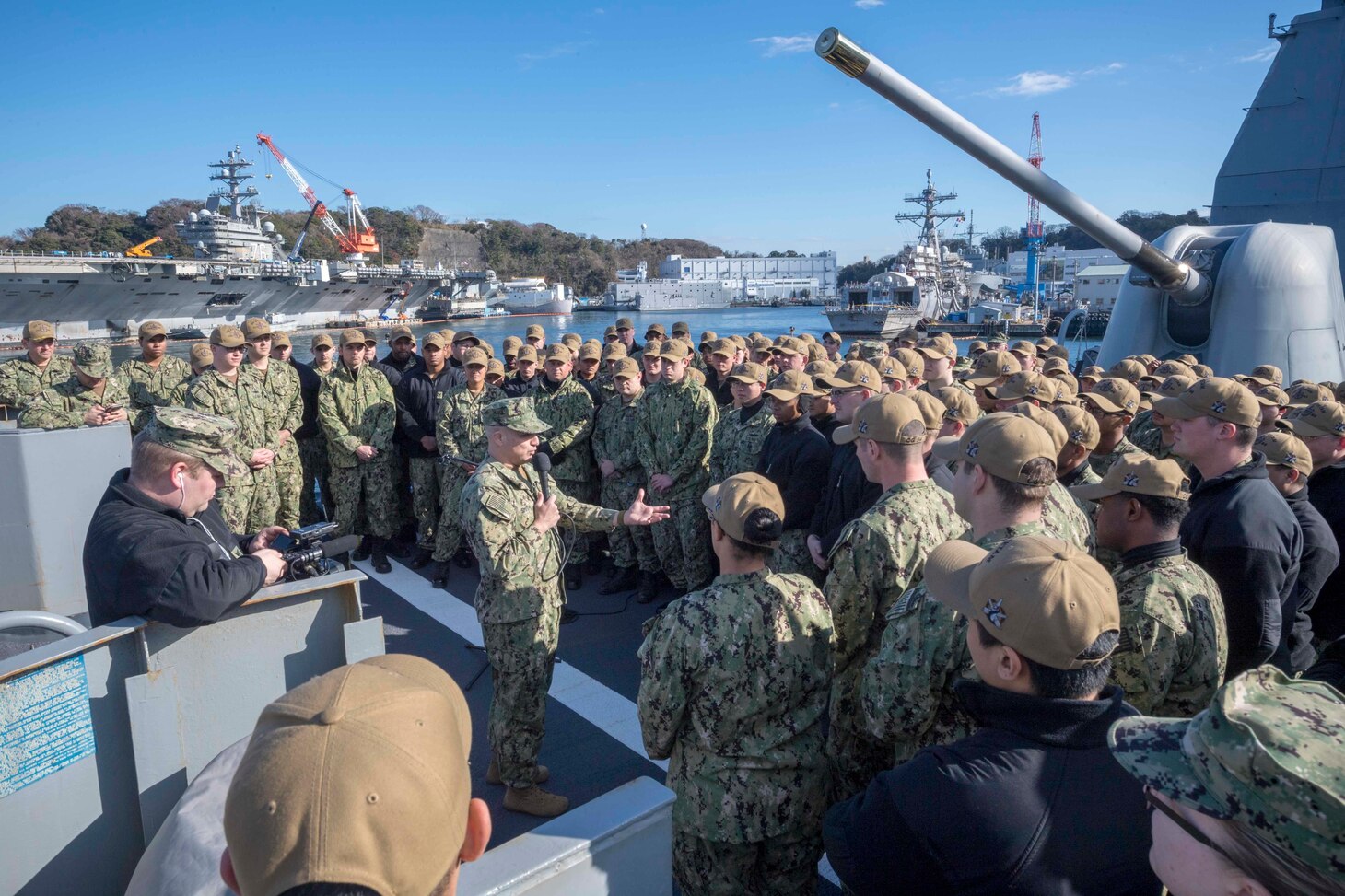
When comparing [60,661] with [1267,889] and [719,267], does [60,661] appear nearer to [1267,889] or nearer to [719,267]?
[1267,889]

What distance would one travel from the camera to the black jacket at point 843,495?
4305 mm

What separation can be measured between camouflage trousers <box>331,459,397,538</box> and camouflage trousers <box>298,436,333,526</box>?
1.53 feet

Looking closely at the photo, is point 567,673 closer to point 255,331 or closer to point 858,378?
point 858,378

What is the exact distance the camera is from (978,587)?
1.85 meters

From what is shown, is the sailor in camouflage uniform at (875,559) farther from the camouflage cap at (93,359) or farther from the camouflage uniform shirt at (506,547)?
the camouflage cap at (93,359)

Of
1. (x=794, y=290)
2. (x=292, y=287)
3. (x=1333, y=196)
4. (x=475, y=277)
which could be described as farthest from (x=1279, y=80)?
(x=794, y=290)

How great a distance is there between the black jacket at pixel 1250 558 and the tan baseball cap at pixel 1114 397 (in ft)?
4.67

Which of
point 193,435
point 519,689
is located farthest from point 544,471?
point 193,435

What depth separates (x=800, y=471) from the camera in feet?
15.9

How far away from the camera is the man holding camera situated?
233cm

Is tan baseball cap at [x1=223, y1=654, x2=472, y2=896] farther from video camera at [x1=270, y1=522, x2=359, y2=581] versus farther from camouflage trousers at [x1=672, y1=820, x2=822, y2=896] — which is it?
video camera at [x1=270, y1=522, x2=359, y2=581]

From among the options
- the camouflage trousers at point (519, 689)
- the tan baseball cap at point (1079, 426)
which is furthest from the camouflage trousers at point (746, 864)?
the tan baseball cap at point (1079, 426)

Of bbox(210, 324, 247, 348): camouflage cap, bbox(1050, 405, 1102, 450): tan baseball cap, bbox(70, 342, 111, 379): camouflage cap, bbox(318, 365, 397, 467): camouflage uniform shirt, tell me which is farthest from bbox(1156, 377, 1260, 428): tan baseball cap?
bbox(70, 342, 111, 379): camouflage cap

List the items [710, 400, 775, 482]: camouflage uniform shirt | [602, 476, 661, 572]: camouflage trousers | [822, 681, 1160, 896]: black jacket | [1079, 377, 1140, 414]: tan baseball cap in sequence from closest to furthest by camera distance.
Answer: [822, 681, 1160, 896]: black jacket → [1079, 377, 1140, 414]: tan baseball cap → [710, 400, 775, 482]: camouflage uniform shirt → [602, 476, 661, 572]: camouflage trousers
